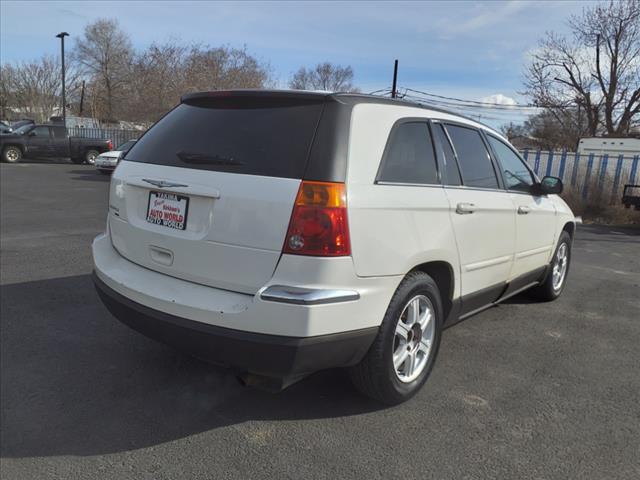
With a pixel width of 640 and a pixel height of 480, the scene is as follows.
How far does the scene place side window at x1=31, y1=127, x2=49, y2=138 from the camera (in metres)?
23.1

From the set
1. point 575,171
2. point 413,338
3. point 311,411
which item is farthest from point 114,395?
point 575,171

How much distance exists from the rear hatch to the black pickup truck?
22704 millimetres

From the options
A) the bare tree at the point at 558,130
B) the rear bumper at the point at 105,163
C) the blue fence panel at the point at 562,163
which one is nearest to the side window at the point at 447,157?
the blue fence panel at the point at 562,163

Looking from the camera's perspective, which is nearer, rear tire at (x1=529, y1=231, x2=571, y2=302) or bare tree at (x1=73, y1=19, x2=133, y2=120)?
rear tire at (x1=529, y1=231, x2=571, y2=302)

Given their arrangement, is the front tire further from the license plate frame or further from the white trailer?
the white trailer

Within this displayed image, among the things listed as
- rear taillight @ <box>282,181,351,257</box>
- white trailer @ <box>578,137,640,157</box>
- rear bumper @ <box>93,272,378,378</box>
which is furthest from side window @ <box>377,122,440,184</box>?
white trailer @ <box>578,137,640,157</box>

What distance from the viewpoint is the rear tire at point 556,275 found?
16.9 ft

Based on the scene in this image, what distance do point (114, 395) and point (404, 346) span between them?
171cm

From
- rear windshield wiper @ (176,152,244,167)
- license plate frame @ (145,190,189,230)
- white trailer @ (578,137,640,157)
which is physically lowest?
license plate frame @ (145,190,189,230)

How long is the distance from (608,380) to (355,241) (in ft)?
7.38

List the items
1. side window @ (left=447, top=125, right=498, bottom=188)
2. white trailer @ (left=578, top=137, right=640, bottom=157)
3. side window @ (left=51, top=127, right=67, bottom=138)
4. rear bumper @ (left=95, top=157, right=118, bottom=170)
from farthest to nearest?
side window @ (left=51, top=127, right=67, bottom=138) → rear bumper @ (left=95, top=157, right=118, bottom=170) → white trailer @ (left=578, top=137, right=640, bottom=157) → side window @ (left=447, top=125, right=498, bottom=188)

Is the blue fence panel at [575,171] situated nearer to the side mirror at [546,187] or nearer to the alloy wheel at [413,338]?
the side mirror at [546,187]

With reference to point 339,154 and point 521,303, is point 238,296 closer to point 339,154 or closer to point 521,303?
point 339,154

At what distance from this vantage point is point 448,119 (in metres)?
3.53
